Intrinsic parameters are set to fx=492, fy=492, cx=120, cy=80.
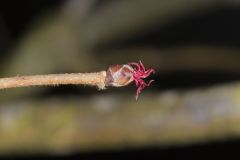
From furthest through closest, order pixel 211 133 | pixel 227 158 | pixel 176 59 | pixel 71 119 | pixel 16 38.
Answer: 1. pixel 16 38
2. pixel 227 158
3. pixel 176 59
4. pixel 71 119
5. pixel 211 133

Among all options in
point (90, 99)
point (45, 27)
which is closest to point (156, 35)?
point (45, 27)

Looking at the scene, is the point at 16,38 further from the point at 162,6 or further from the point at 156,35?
the point at 162,6

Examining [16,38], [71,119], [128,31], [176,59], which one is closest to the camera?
A: [71,119]

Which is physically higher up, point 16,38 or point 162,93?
point 16,38

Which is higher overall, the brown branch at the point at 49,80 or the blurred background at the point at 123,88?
the blurred background at the point at 123,88

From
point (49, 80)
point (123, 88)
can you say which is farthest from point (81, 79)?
point (123, 88)

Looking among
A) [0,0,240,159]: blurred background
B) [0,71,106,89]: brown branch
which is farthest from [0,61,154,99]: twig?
[0,0,240,159]: blurred background

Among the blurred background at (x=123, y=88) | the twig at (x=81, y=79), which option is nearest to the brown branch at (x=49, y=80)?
the twig at (x=81, y=79)

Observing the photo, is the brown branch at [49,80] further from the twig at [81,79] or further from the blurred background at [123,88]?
the blurred background at [123,88]
